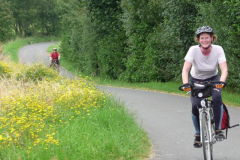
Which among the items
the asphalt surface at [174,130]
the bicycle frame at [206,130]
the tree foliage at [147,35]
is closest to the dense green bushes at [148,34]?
the tree foliage at [147,35]

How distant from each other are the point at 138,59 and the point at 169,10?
17.5ft

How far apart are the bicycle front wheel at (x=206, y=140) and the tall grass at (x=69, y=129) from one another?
1300mm

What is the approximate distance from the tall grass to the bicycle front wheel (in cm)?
130

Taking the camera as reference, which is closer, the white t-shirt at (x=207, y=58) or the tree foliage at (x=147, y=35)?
the white t-shirt at (x=207, y=58)

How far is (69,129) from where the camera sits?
7523 millimetres

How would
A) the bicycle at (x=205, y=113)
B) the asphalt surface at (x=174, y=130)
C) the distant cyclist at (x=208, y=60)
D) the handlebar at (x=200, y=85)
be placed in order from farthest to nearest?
1. the asphalt surface at (x=174, y=130)
2. the distant cyclist at (x=208, y=60)
3. the bicycle at (x=205, y=113)
4. the handlebar at (x=200, y=85)

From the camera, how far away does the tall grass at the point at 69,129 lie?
6441 mm

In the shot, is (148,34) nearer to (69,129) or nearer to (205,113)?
(69,129)

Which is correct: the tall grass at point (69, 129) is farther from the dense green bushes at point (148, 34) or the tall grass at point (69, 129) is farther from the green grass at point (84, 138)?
the dense green bushes at point (148, 34)

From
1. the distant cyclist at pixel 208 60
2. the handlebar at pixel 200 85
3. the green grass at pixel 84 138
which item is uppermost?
the distant cyclist at pixel 208 60

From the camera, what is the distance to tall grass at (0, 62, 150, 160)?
6441mm

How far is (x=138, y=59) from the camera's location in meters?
22.2

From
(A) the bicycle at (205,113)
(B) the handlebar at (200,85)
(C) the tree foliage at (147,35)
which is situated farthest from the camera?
(C) the tree foliage at (147,35)

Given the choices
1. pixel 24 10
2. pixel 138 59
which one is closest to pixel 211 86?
pixel 138 59
